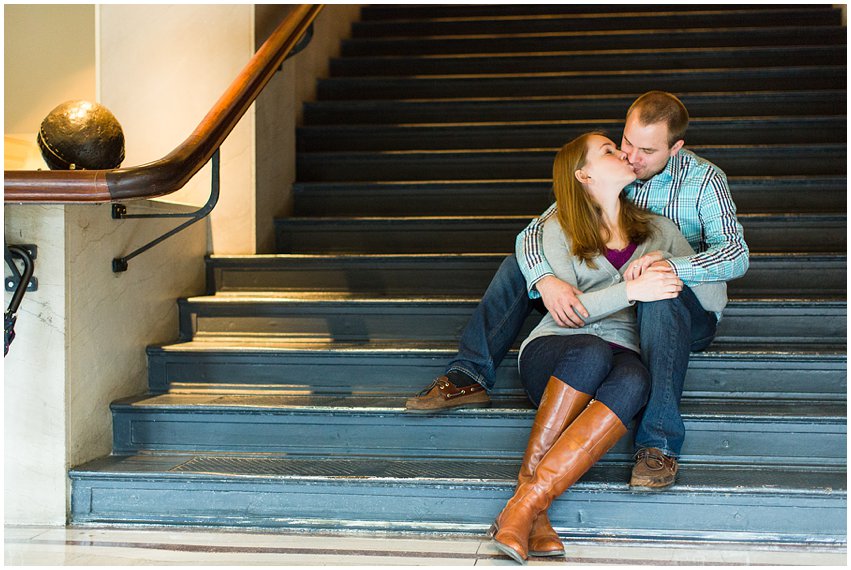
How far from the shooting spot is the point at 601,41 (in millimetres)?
4883

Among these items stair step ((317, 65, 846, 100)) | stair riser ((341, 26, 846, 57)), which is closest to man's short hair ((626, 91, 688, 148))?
stair step ((317, 65, 846, 100))

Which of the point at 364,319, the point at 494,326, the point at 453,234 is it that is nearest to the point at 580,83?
the point at 453,234

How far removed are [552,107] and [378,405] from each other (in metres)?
2.10

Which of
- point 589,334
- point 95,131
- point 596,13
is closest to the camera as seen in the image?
point 589,334

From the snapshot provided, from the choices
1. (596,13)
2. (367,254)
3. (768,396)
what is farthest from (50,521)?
(596,13)

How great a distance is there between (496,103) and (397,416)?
6.99 ft

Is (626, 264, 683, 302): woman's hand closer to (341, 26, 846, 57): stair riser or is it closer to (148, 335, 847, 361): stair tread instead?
(148, 335, 847, 361): stair tread

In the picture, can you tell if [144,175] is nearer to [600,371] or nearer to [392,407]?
[392,407]

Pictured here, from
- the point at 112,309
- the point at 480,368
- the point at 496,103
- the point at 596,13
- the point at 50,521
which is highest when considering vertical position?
the point at 596,13

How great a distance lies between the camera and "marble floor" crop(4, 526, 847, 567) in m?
2.18

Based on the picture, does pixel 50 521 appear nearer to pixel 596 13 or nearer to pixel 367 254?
pixel 367 254

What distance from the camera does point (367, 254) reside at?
347 centimetres

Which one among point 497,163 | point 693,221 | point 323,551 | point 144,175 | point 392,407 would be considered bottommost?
point 323,551

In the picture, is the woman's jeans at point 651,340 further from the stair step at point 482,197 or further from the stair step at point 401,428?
the stair step at point 482,197
